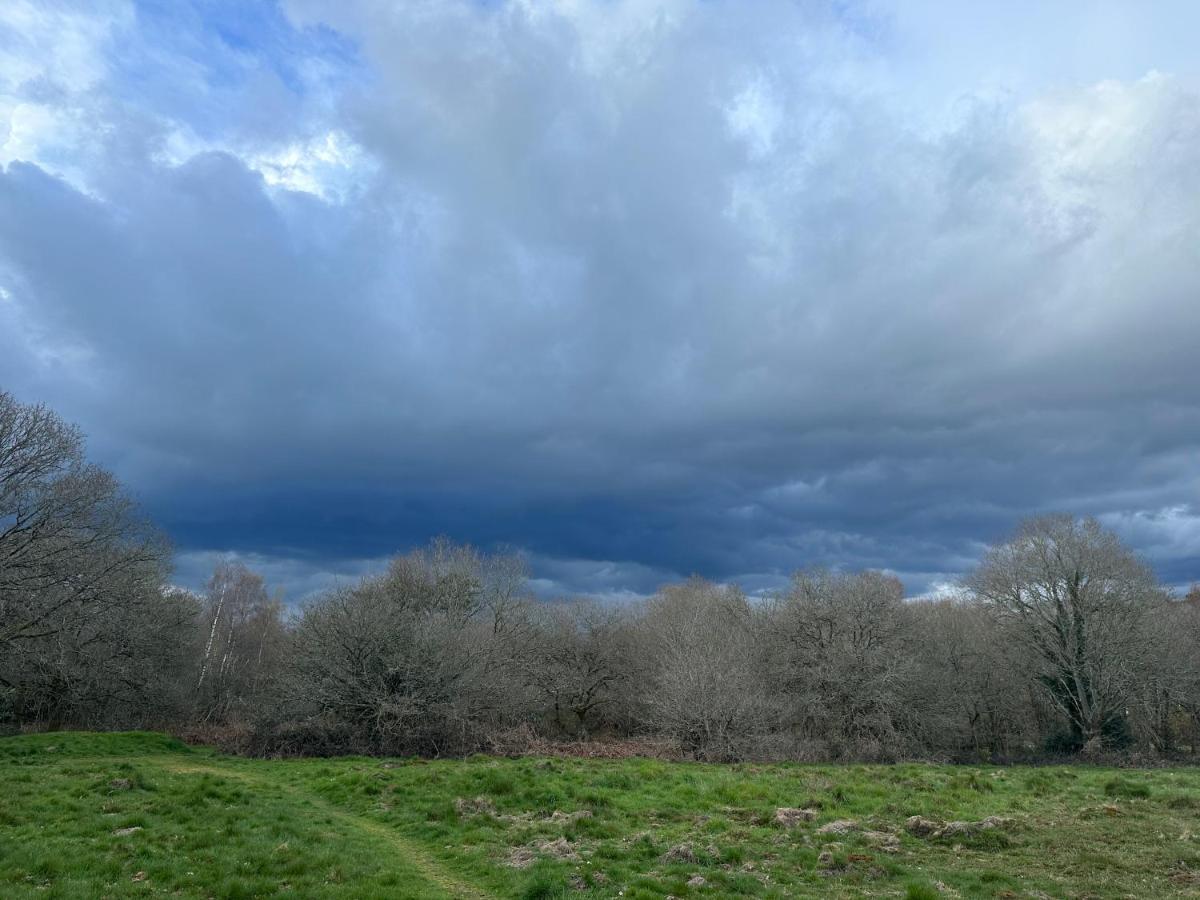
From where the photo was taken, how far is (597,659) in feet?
177

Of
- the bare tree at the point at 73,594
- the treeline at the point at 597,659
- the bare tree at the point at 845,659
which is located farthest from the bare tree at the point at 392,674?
the bare tree at the point at 845,659

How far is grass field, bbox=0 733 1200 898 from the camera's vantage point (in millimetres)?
10578

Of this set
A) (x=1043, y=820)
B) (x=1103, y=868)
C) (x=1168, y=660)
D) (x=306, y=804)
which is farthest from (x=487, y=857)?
(x=1168, y=660)

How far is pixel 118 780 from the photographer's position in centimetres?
1738

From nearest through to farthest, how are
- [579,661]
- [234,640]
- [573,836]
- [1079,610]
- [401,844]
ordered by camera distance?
[401,844] < [573,836] < [1079,610] < [579,661] < [234,640]

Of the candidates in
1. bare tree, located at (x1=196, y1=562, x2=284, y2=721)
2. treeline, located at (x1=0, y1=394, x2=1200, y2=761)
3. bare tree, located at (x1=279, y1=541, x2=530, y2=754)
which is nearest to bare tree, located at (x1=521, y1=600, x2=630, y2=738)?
treeline, located at (x1=0, y1=394, x2=1200, y2=761)

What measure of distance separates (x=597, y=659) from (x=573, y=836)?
4080 centimetres

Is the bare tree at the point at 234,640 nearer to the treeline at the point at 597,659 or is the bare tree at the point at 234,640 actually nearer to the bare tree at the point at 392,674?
the treeline at the point at 597,659

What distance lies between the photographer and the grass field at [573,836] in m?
10.6

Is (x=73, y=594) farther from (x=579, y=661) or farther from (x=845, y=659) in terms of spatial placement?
(x=845, y=659)

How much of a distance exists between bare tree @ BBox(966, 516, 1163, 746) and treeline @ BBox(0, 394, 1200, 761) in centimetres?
13

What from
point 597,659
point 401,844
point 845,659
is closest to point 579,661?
point 597,659

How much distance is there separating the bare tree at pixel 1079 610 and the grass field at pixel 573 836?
2004 cm

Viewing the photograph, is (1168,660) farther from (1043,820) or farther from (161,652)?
(161,652)
